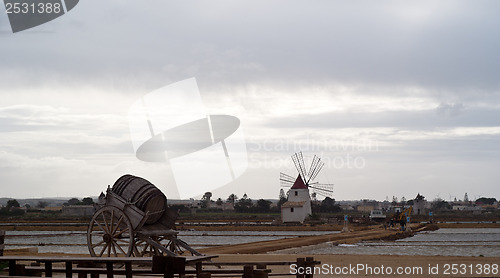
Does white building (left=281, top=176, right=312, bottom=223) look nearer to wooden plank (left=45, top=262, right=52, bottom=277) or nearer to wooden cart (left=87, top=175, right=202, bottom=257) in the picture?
wooden cart (left=87, top=175, right=202, bottom=257)

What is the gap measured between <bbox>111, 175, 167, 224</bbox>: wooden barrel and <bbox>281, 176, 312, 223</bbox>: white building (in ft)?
201

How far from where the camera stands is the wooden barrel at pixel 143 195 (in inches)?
696

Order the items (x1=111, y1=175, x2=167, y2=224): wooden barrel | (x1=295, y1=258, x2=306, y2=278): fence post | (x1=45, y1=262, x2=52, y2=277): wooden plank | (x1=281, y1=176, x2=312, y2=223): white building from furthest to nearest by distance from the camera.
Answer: (x1=281, y1=176, x2=312, y2=223): white building, (x1=111, y1=175, x2=167, y2=224): wooden barrel, (x1=295, y1=258, x2=306, y2=278): fence post, (x1=45, y1=262, x2=52, y2=277): wooden plank

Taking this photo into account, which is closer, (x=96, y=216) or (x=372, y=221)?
(x=96, y=216)

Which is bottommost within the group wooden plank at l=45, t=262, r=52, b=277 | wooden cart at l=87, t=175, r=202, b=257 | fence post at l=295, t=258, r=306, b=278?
fence post at l=295, t=258, r=306, b=278

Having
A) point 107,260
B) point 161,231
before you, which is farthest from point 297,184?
point 107,260

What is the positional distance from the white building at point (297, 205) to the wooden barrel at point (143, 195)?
61.2m

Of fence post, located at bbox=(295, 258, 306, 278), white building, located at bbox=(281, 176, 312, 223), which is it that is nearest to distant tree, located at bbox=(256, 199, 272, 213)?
white building, located at bbox=(281, 176, 312, 223)

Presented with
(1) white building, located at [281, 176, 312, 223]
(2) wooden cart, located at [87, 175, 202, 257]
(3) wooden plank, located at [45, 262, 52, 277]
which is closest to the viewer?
(3) wooden plank, located at [45, 262, 52, 277]

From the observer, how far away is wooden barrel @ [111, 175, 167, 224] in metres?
17.7

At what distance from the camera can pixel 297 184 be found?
261 feet

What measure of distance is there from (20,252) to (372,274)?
483 inches

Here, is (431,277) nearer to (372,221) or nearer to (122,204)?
(122,204)

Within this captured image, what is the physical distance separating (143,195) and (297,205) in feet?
203
